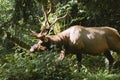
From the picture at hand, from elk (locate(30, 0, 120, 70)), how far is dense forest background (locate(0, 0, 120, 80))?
39cm

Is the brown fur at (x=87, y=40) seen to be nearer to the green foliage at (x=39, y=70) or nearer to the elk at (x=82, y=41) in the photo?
the elk at (x=82, y=41)

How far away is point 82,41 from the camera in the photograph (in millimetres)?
10125

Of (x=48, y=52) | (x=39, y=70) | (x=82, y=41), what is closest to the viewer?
(x=39, y=70)

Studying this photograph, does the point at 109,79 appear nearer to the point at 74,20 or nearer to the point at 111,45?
the point at 111,45

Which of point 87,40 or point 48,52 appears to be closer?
point 48,52

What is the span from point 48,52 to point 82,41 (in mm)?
1346

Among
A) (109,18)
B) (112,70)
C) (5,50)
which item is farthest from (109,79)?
(5,50)

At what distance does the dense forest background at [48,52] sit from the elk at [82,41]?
393mm

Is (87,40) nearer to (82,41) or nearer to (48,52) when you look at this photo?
(82,41)

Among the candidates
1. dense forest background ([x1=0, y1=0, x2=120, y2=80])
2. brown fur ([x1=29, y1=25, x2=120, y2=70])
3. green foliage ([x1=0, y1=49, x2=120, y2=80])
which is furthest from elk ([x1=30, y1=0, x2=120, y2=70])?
green foliage ([x1=0, y1=49, x2=120, y2=80])

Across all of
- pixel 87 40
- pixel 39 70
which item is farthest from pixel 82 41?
pixel 39 70

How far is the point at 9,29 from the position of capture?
1041 cm

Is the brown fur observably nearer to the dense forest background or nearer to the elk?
the elk

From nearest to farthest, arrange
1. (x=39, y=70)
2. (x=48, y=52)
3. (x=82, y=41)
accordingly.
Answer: (x=39, y=70) → (x=48, y=52) → (x=82, y=41)
